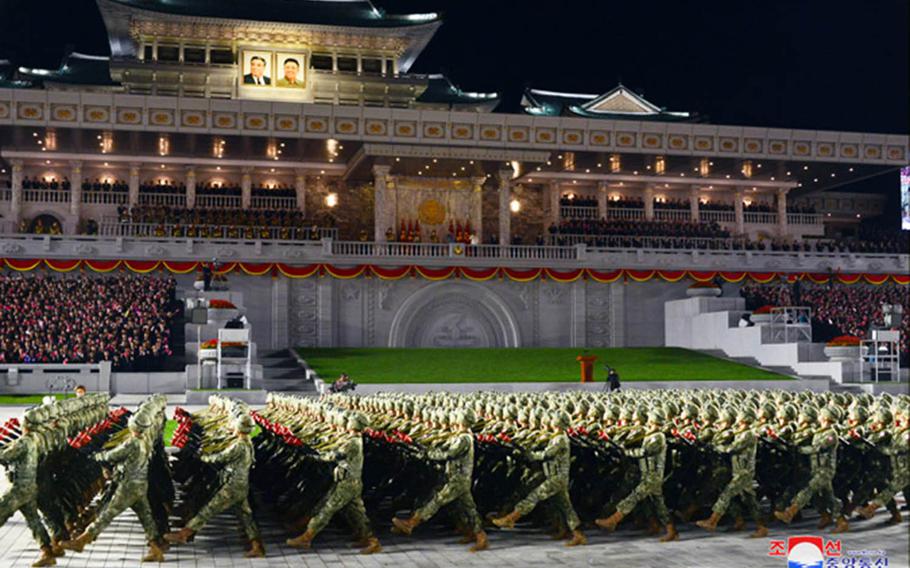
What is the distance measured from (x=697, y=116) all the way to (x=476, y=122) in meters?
27.0

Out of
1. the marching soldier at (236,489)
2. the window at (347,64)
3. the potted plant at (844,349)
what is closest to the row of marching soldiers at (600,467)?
the marching soldier at (236,489)

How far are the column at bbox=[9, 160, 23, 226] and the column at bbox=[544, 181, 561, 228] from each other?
27.1 metres

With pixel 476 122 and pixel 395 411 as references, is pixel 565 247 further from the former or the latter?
pixel 395 411

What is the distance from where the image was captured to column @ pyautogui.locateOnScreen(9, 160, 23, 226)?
51.6 metres

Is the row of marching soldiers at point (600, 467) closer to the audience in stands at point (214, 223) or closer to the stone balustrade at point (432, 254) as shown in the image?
the stone balustrade at point (432, 254)

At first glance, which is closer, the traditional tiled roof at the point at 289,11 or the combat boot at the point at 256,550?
the combat boot at the point at 256,550

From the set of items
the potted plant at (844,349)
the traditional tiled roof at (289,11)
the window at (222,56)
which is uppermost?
the traditional tiled roof at (289,11)

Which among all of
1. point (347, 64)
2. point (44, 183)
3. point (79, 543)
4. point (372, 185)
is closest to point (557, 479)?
point (79, 543)

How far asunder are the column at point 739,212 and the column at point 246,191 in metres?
27.1

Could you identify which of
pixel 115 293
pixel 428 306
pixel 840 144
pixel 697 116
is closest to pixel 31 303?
pixel 115 293

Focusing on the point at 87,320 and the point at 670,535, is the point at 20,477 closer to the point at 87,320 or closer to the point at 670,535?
the point at 670,535

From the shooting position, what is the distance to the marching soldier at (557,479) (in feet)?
41.2

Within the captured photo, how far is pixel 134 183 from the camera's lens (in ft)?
176

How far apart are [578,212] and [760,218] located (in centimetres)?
1103
